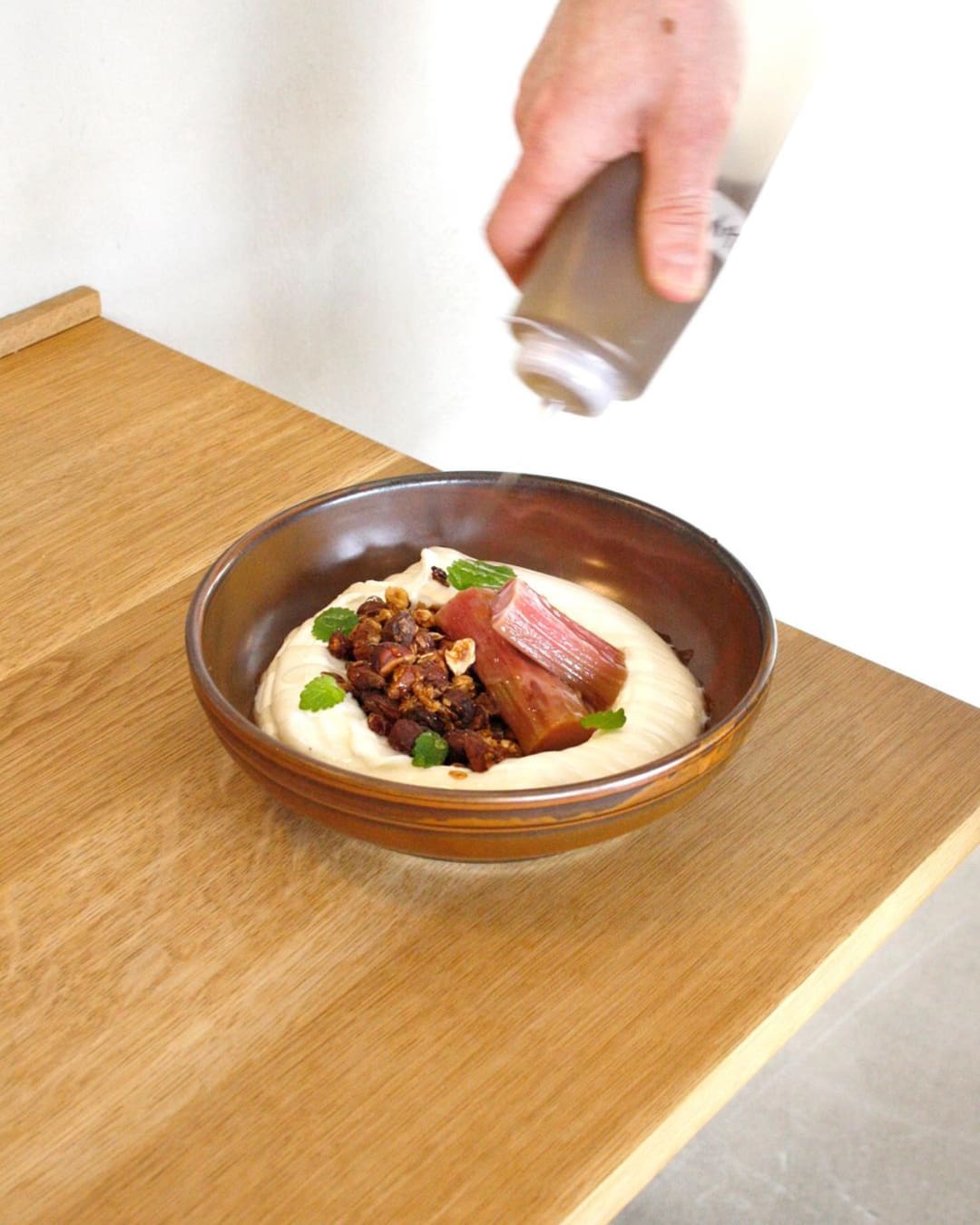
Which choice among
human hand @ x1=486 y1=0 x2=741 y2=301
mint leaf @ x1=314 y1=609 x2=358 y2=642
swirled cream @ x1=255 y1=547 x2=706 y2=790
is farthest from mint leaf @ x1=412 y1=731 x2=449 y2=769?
human hand @ x1=486 y1=0 x2=741 y2=301

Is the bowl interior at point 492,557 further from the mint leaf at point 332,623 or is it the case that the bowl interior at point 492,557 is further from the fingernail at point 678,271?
the fingernail at point 678,271

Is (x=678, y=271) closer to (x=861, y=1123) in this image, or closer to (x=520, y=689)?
(x=520, y=689)

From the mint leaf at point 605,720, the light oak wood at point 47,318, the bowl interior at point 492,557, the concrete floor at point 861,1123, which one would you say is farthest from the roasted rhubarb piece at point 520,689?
the concrete floor at point 861,1123

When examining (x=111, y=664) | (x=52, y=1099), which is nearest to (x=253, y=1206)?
(x=52, y=1099)

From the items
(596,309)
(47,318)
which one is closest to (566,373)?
(596,309)

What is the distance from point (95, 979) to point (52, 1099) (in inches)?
3.2

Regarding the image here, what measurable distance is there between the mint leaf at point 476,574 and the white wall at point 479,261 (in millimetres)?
836

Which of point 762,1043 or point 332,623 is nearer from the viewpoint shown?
point 762,1043

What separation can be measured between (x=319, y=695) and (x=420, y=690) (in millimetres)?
63

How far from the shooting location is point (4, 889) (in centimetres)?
86

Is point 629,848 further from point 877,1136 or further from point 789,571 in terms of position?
point 789,571

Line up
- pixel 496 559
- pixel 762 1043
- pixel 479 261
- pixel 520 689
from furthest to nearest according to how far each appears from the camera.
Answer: pixel 479 261, pixel 496 559, pixel 520 689, pixel 762 1043

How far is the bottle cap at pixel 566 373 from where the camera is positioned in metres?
0.88

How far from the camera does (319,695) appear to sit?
884mm
